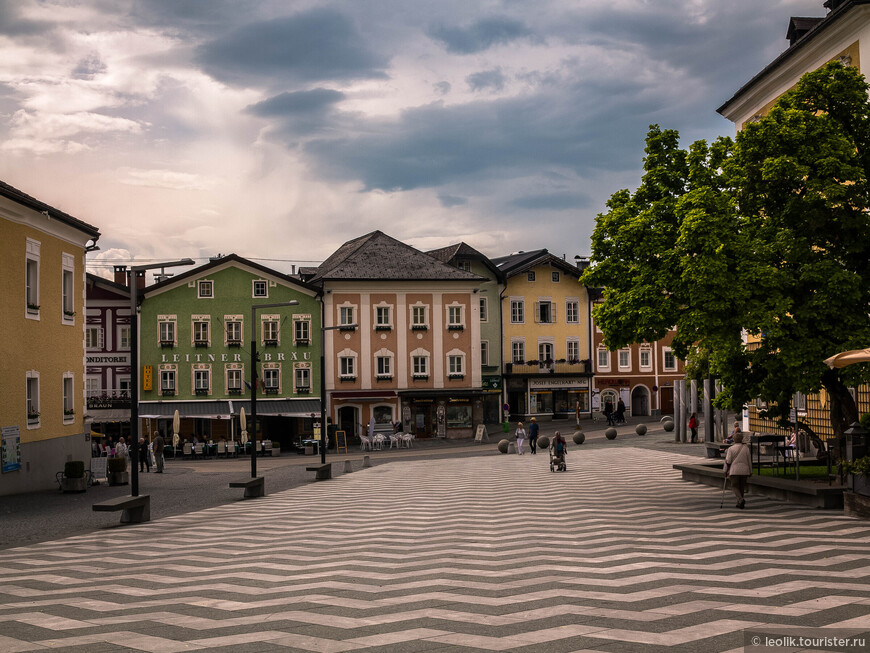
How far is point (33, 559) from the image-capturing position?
15344 mm

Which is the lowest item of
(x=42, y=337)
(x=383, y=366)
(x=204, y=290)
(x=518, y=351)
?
(x=383, y=366)

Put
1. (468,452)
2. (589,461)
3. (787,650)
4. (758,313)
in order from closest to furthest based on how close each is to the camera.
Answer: (787,650) → (758,313) → (589,461) → (468,452)

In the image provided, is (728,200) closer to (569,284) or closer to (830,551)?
(830,551)

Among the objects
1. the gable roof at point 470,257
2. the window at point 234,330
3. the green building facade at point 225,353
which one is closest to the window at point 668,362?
the gable roof at point 470,257

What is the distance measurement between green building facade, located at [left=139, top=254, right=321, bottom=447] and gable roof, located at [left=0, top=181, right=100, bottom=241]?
21270mm

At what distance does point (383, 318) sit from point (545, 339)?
Result: 1569 centimetres

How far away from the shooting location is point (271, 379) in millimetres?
57844

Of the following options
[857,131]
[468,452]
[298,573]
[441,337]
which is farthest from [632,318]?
[441,337]

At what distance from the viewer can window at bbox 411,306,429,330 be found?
60.8 metres

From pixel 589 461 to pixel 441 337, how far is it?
26.0 meters

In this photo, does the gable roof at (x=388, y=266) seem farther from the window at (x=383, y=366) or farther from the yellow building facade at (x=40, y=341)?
the yellow building facade at (x=40, y=341)

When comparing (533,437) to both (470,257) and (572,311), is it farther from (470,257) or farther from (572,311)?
(572,311)

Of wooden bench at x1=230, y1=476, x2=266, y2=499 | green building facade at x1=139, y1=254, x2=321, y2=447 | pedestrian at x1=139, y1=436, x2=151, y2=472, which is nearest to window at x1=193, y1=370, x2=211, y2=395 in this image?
green building facade at x1=139, y1=254, x2=321, y2=447

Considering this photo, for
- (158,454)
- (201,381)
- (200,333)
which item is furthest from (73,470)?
(200,333)
